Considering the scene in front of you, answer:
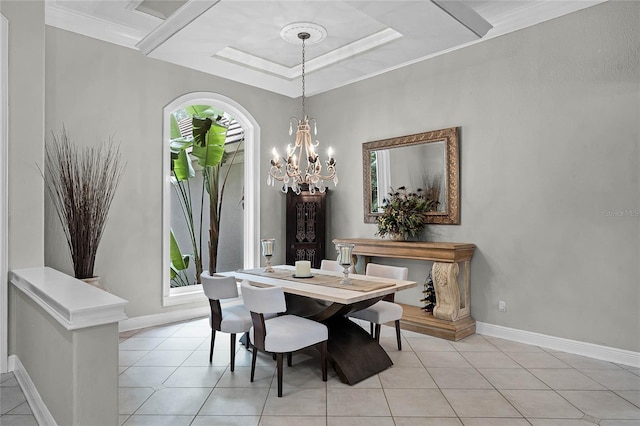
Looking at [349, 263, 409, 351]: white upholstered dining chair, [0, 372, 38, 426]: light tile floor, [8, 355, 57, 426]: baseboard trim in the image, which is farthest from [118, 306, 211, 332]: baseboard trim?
[349, 263, 409, 351]: white upholstered dining chair

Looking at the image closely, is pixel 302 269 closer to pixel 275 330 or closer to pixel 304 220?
pixel 275 330

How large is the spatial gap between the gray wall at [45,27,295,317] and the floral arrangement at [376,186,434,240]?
8.58 ft

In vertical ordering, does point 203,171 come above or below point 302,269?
above

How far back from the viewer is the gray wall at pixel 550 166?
339 cm

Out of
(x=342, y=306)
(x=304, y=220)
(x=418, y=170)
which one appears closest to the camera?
→ (x=342, y=306)

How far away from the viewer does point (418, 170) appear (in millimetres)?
4734

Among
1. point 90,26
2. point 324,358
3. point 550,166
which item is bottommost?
point 324,358

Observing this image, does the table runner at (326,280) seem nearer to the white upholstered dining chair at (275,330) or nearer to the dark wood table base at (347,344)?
the dark wood table base at (347,344)

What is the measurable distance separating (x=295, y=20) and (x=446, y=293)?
3147 mm

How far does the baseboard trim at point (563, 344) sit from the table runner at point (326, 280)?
5.49 feet

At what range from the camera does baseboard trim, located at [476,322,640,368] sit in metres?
3.36

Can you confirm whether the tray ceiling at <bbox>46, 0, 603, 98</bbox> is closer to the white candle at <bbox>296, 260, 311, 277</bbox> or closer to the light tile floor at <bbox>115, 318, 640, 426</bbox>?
the white candle at <bbox>296, 260, 311, 277</bbox>

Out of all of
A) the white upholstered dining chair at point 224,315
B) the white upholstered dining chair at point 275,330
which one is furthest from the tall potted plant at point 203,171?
the white upholstered dining chair at point 275,330

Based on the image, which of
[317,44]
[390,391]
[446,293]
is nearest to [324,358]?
[390,391]
